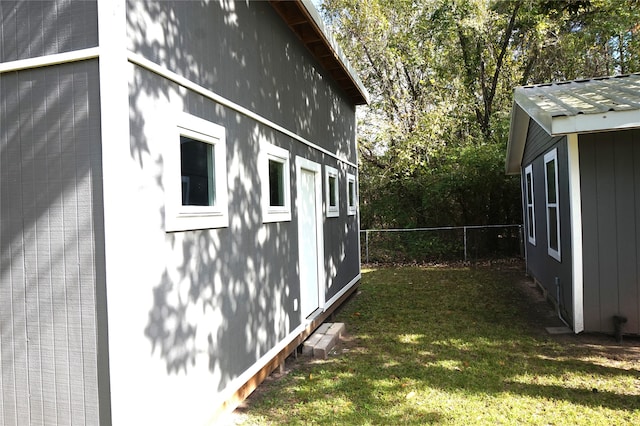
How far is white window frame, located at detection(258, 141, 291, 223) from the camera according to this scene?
4.23 m

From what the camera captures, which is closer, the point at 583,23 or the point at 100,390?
the point at 100,390

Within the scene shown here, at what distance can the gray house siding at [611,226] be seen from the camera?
195 inches

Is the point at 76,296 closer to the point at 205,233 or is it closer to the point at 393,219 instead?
the point at 205,233

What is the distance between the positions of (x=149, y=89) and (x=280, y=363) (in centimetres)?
320

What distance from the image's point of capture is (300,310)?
17.1 feet

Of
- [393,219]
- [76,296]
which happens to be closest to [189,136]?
[76,296]

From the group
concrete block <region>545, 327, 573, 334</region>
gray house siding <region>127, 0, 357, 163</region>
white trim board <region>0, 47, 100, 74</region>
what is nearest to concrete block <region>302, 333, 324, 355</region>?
gray house siding <region>127, 0, 357, 163</region>

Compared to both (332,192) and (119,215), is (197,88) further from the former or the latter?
(332,192)

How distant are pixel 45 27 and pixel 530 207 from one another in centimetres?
927

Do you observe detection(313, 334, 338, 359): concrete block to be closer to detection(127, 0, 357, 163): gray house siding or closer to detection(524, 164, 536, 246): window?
detection(127, 0, 357, 163): gray house siding

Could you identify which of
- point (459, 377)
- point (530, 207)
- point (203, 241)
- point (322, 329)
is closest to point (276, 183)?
point (203, 241)

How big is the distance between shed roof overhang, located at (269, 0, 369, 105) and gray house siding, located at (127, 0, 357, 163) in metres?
0.13

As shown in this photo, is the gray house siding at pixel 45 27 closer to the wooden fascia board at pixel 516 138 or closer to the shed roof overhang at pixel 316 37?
the shed roof overhang at pixel 316 37

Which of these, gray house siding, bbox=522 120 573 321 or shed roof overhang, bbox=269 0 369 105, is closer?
shed roof overhang, bbox=269 0 369 105
